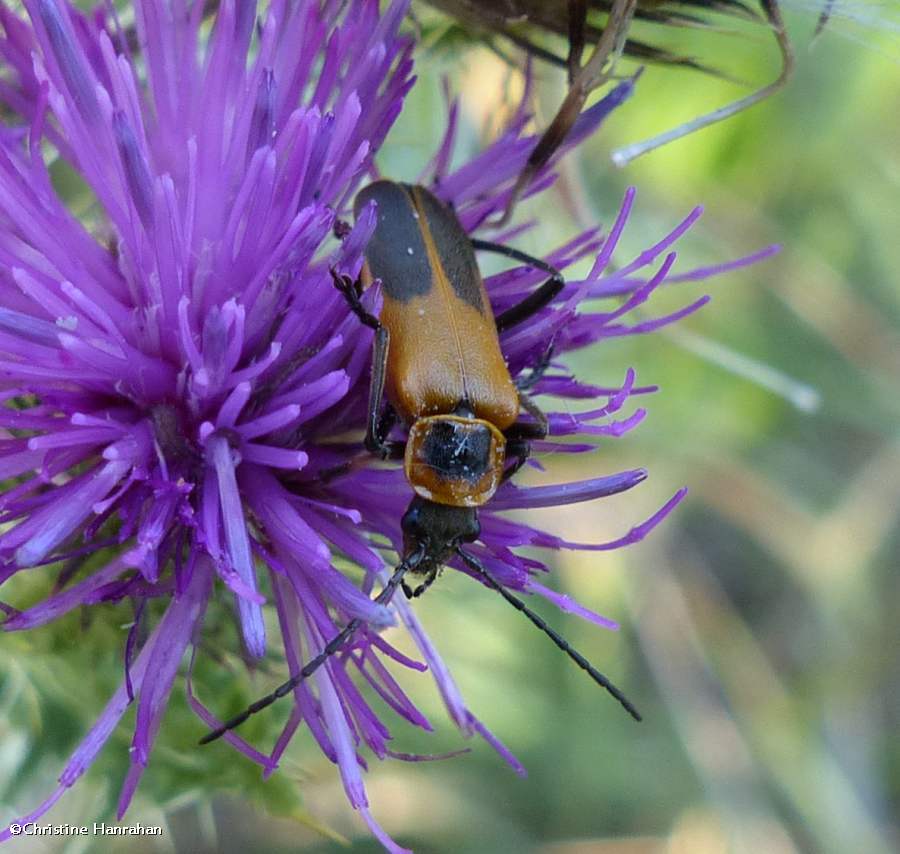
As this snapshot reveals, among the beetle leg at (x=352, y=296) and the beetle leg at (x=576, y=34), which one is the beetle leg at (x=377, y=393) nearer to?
the beetle leg at (x=352, y=296)

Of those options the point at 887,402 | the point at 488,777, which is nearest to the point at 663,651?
the point at 488,777

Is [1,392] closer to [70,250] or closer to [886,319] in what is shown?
[70,250]

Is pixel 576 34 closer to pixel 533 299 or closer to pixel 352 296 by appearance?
pixel 533 299

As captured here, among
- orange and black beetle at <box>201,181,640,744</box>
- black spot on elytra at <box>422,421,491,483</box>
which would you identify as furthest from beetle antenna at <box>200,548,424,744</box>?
black spot on elytra at <box>422,421,491,483</box>

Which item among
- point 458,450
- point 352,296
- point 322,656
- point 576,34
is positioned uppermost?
point 576,34

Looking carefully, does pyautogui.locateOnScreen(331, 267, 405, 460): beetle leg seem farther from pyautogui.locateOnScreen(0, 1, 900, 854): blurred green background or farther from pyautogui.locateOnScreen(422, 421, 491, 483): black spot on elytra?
pyautogui.locateOnScreen(0, 1, 900, 854): blurred green background

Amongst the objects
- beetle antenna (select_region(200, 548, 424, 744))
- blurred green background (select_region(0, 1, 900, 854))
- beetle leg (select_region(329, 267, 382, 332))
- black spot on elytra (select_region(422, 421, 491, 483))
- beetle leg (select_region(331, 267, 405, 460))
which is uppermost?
beetle leg (select_region(329, 267, 382, 332))

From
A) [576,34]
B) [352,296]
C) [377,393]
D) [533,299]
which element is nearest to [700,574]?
[533,299]
